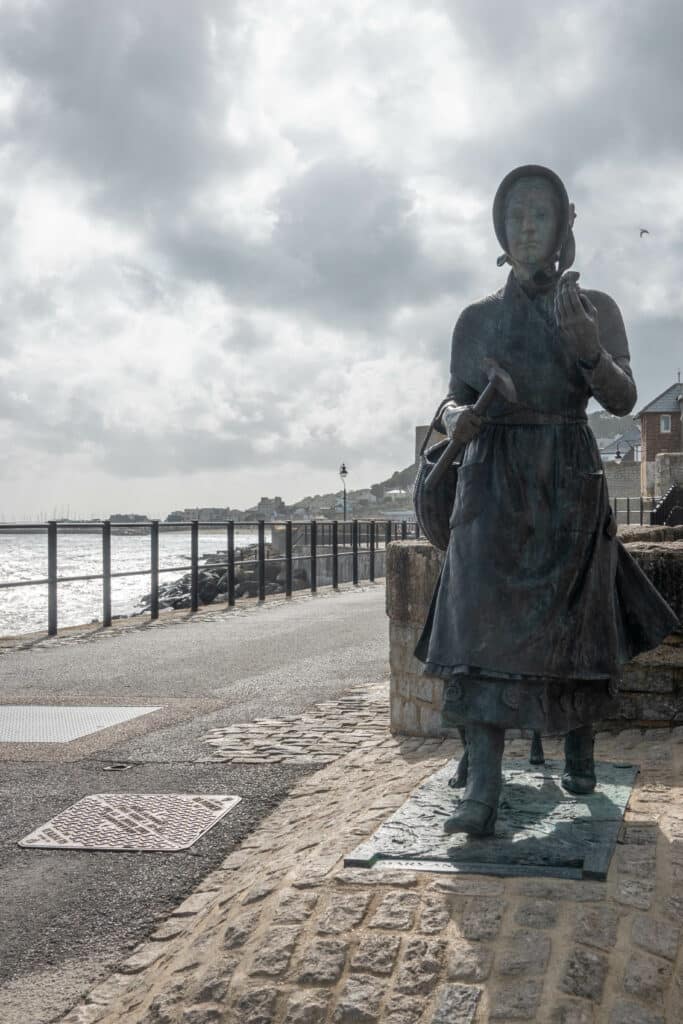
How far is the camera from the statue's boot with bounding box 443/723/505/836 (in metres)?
3.19

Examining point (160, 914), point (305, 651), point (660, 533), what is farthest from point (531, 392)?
point (305, 651)

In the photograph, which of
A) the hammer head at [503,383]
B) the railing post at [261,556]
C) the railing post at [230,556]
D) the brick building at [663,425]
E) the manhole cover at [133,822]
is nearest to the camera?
the hammer head at [503,383]

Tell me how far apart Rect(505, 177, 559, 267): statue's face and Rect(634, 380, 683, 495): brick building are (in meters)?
56.9

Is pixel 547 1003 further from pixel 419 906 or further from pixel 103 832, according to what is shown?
pixel 103 832

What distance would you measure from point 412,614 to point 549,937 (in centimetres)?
335

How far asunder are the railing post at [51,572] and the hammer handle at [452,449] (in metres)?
8.82

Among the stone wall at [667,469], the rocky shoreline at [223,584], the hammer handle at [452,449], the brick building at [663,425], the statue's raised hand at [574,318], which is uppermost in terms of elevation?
the brick building at [663,425]

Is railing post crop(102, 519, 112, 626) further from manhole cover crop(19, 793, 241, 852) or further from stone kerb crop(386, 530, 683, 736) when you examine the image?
manhole cover crop(19, 793, 241, 852)

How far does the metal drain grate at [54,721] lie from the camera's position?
6.51 m

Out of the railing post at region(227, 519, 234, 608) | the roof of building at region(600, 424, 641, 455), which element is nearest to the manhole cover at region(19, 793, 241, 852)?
the railing post at region(227, 519, 234, 608)

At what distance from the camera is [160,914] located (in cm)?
368

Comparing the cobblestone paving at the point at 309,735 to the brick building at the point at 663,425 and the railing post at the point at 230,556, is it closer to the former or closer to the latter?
the railing post at the point at 230,556

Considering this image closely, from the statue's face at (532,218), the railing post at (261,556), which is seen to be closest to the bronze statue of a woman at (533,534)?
the statue's face at (532,218)

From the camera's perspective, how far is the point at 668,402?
60531mm
